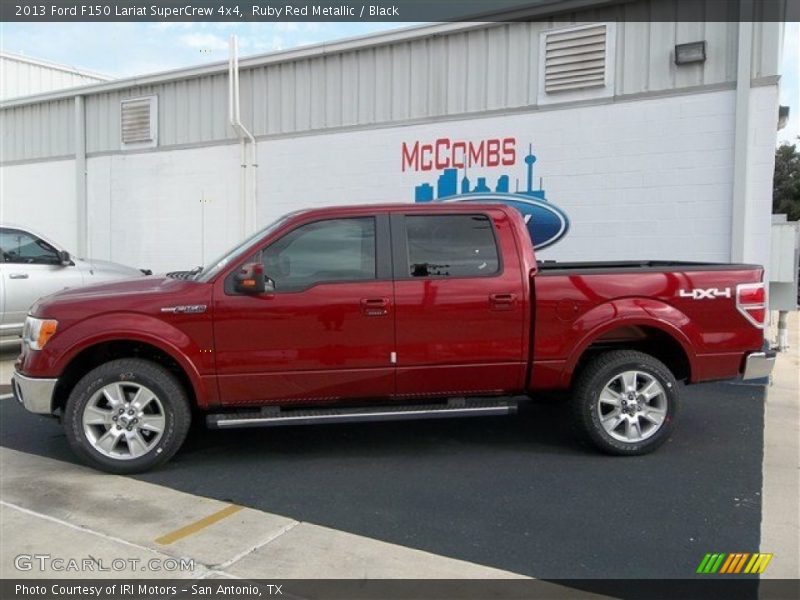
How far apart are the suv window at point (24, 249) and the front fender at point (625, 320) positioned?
24.5 ft

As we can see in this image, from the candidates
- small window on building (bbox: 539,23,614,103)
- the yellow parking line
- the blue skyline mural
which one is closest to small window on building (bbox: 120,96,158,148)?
the blue skyline mural

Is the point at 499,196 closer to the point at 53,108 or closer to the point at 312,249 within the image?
the point at 312,249

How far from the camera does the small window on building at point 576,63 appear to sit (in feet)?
29.3

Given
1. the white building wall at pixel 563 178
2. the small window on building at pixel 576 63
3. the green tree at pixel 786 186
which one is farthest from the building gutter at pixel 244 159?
the green tree at pixel 786 186

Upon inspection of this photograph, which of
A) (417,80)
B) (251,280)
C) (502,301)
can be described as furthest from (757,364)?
(417,80)

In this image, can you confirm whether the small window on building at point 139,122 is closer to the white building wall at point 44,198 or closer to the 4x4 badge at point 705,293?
the white building wall at point 44,198

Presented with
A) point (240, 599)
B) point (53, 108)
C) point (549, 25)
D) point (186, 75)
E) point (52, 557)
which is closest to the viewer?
point (240, 599)

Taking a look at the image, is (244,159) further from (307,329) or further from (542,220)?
(307,329)

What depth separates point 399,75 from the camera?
1052 cm

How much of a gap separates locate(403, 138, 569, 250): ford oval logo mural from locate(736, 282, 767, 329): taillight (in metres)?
4.04

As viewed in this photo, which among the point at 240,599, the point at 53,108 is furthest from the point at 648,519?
the point at 53,108

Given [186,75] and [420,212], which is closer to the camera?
[420,212]

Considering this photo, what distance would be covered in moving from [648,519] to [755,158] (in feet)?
17.6

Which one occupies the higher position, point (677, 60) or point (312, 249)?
point (677, 60)
